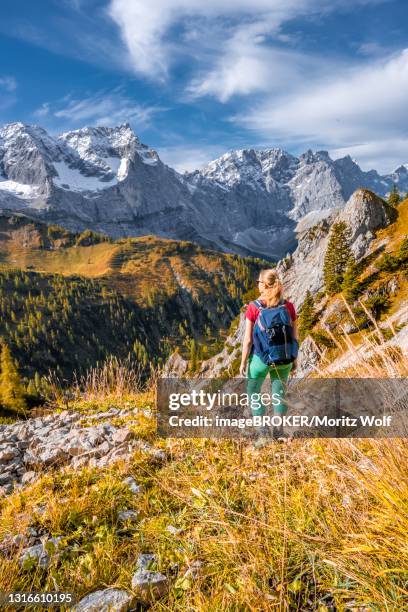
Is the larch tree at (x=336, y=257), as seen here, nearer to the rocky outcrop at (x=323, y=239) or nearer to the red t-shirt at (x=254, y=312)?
the rocky outcrop at (x=323, y=239)

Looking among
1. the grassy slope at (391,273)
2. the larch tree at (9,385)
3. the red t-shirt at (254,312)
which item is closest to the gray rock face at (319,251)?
the grassy slope at (391,273)

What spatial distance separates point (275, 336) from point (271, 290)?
866 mm

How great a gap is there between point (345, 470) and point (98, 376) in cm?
1001

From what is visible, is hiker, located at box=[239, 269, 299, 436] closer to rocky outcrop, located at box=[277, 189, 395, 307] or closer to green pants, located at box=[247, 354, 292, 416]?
green pants, located at box=[247, 354, 292, 416]

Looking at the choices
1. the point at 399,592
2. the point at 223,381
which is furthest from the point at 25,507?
the point at 223,381

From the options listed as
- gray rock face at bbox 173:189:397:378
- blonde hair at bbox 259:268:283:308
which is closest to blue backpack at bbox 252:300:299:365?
blonde hair at bbox 259:268:283:308

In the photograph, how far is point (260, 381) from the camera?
6.98m

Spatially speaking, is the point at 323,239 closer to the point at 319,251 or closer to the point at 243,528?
the point at 319,251

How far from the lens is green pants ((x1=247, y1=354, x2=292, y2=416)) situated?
6.57 m

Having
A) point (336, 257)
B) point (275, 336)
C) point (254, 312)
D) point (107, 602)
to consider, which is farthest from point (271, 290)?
point (336, 257)

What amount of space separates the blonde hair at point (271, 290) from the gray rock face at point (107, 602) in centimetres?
480

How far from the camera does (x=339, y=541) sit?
323 centimetres

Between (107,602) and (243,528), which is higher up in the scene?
(243,528)

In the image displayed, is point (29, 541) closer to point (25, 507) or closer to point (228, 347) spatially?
point (25, 507)
